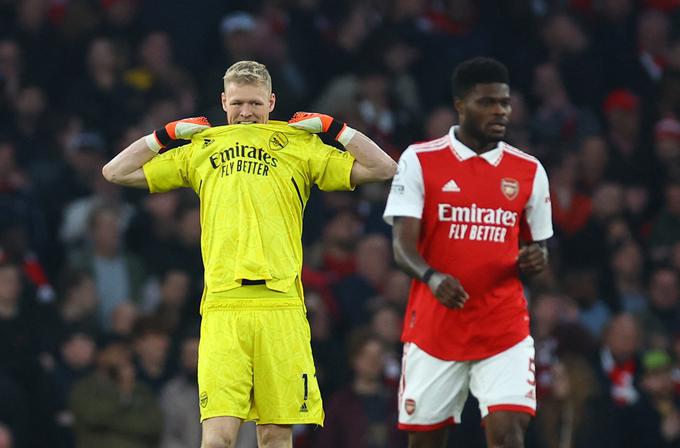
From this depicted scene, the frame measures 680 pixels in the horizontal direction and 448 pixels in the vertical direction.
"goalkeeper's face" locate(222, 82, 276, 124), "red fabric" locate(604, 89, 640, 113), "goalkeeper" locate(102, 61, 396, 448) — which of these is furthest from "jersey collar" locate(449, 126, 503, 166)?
"red fabric" locate(604, 89, 640, 113)

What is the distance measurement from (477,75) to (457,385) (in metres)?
1.73

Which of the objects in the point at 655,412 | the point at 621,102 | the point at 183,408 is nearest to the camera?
the point at 183,408

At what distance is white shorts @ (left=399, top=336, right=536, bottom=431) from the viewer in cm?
923

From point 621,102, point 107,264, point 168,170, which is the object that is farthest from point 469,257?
point 621,102

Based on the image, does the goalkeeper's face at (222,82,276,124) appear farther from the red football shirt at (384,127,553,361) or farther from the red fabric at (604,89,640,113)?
the red fabric at (604,89,640,113)

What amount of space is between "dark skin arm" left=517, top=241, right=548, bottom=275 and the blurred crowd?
3.35 m

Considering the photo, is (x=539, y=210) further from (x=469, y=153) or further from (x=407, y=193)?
(x=407, y=193)

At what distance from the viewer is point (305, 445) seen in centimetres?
1296

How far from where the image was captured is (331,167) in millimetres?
8891

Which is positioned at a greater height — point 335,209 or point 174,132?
point 174,132

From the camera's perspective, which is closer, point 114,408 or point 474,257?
point 474,257

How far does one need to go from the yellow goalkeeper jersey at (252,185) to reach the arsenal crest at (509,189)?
39.0 inches

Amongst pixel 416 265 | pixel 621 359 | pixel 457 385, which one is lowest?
pixel 621 359

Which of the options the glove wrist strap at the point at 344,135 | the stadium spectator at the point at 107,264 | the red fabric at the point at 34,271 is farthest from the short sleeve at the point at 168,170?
the stadium spectator at the point at 107,264
